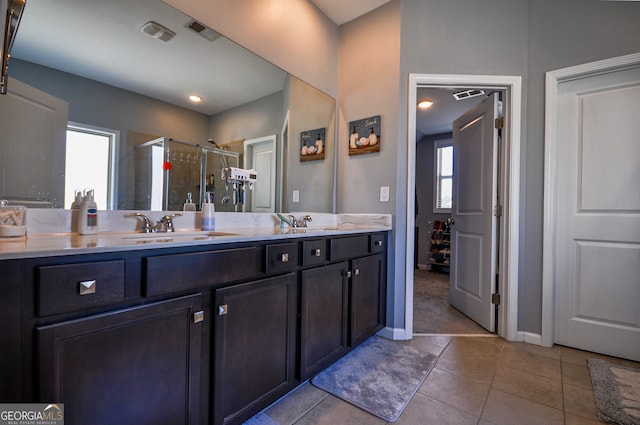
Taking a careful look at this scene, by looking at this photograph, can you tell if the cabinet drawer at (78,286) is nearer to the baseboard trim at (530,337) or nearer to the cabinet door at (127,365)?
the cabinet door at (127,365)

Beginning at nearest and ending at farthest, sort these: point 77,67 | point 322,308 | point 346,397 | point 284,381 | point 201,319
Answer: point 201,319 < point 77,67 < point 284,381 < point 346,397 < point 322,308

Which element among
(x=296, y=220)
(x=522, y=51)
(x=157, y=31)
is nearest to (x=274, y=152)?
(x=296, y=220)

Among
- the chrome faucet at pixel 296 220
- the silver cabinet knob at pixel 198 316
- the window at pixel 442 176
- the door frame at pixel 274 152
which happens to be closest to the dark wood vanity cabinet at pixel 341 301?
the chrome faucet at pixel 296 220

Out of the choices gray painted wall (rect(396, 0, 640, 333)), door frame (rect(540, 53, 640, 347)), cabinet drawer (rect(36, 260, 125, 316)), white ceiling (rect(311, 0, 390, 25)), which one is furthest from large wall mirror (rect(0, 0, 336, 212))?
door frame (rect(540, 53, 640, 347))

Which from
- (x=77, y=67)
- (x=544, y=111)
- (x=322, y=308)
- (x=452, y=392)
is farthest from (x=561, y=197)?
(x=77, y=67)

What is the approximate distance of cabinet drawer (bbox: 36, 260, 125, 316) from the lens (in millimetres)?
728

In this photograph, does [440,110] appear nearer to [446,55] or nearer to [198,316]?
[446,55]

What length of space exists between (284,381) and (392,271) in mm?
1252

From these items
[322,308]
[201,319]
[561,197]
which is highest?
[561,197]

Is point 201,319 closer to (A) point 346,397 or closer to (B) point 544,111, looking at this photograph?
(A) point 346,397

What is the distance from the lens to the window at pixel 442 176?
541 cm

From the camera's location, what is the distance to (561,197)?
7.22 ft

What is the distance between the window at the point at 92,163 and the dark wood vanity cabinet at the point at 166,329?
620mm

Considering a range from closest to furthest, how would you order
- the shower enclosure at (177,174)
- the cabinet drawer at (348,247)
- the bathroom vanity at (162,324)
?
the bathroom vanity at (162,324) → the shower enclosure at (177,174) → the cabinet drawer at (348,247)
